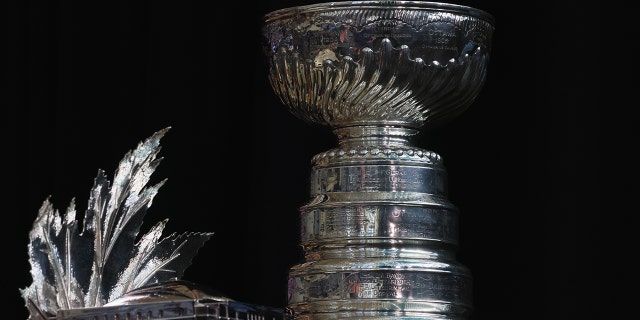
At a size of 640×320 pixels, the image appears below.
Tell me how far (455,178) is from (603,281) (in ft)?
0.83

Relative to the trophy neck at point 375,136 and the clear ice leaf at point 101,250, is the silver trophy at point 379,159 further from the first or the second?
the clear ice leaf at point 101,250

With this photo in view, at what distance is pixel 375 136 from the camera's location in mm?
1644

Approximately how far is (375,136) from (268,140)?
1.88ft

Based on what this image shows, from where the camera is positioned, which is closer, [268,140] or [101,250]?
[101,250]

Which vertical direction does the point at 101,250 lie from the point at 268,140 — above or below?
below

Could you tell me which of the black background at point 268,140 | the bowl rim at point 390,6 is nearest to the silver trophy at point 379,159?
the bowl rim at point 390,6

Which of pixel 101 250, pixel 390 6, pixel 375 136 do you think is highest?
pixel 390 6

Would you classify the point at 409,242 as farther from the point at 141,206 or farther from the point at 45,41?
the point at 45,41

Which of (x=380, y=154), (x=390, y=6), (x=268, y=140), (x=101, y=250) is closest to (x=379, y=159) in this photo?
(x=380, y=154)

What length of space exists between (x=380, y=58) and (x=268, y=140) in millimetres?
638

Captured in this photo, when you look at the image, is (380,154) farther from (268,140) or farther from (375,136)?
(268,140)

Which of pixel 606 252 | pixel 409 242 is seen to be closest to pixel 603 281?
pixel 606 252

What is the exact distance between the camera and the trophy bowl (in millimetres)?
1586

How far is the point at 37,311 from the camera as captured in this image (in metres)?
1.62
